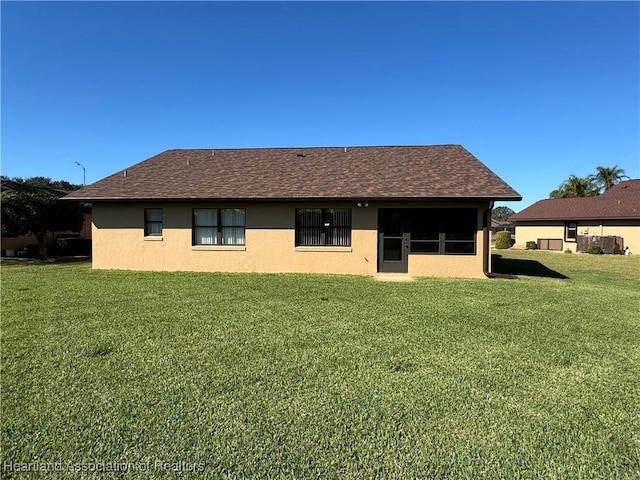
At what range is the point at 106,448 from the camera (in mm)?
3010

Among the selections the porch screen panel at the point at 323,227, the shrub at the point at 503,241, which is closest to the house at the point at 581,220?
the shrub at the point at 503,241

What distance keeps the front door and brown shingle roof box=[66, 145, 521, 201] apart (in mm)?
921

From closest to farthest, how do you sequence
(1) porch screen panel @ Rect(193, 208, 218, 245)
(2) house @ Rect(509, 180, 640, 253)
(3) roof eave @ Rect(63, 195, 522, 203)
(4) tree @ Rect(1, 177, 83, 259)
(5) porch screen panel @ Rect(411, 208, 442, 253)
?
(3) roof eave @ Rect(63, 195, 522, 203) → (5) porch screen panel @ Rect(411, 208, 442, 253) → (1) porch screen panel @ Rect(193, 208, 218, 245) → (4) tree @ Rect(1, 177, 83, 259) → (2) house @ Rect(509, 180, 640, 253)

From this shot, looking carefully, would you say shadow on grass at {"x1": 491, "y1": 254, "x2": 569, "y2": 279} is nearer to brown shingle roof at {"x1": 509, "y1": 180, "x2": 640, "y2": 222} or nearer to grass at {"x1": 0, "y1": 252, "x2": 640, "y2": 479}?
grass at {"x1": 0, "y1": 252, "x2": 640, "y2": 479}

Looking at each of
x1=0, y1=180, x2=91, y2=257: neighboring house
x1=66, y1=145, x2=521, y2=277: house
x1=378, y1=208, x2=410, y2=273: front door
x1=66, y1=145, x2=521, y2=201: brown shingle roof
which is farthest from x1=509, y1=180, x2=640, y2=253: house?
x1=0, y1=180, x2=91, y2=257: neighboring house

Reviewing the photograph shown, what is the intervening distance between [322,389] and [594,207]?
3422cm

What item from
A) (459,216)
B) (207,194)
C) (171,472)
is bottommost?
(171,472)

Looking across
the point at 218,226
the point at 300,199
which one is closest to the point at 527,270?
the point at 300,199

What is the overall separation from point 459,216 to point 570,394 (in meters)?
9.28

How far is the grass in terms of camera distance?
2.93m

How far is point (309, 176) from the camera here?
48.2ft

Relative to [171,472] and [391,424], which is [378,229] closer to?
[391,424]

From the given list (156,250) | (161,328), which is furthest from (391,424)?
(156,250)

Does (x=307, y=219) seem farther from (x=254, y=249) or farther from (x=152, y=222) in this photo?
(x=152, y=222)
